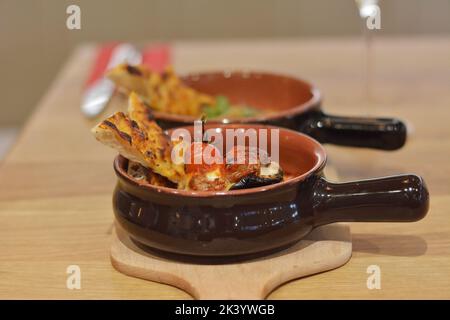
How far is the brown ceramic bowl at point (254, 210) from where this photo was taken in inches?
29.9

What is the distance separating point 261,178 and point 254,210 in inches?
1.7

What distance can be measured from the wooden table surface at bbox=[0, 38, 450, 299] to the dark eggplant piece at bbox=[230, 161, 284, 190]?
110 mm

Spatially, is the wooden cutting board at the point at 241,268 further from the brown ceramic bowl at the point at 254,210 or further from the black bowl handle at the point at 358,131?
the black bowl handle at the point at 358,131

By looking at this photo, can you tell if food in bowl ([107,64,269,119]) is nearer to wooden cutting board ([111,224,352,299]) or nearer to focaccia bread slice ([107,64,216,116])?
focaccia bread slice ([107,64,216,116])

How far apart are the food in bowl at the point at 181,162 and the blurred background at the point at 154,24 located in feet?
5.71

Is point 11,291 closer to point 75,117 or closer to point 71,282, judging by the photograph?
point 71,282

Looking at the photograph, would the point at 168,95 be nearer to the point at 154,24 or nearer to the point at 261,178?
the point at 261,178

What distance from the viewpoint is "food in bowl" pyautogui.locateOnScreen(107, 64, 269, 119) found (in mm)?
1110

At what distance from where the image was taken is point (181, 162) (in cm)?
85

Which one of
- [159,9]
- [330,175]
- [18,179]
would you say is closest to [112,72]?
[18,179]

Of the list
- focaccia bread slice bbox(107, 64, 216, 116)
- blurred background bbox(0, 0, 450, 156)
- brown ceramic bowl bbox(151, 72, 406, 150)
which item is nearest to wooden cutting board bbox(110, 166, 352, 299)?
brown ceramic bowl bbox(151, 72, 406, 150)

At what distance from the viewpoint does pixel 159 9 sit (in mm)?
2549

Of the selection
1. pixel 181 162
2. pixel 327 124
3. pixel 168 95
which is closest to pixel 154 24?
pixel 168 95

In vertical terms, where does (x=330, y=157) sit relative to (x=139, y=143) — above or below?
below
